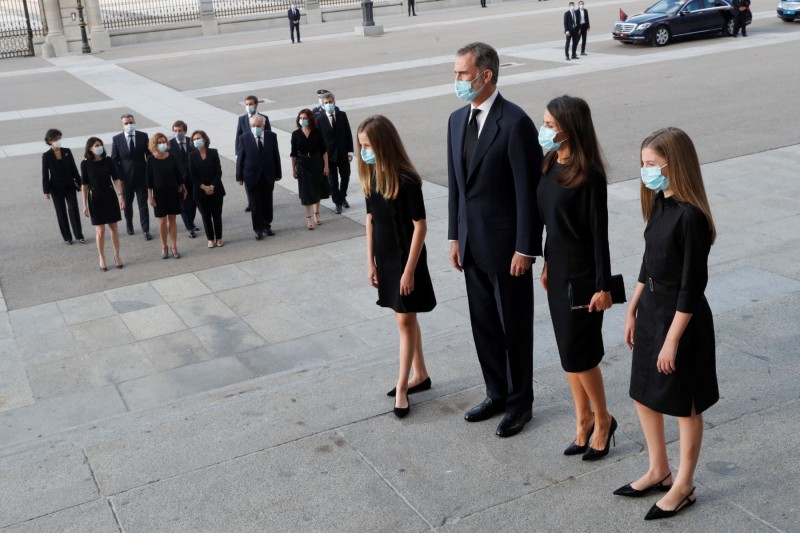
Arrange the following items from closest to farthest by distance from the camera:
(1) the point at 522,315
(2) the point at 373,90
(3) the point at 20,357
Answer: (1) the point at 522,315, (3) the point at 20,357, (2) the point at 373,90

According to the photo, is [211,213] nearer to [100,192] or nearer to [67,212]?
[100,192]

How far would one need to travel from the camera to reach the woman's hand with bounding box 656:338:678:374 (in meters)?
4.39

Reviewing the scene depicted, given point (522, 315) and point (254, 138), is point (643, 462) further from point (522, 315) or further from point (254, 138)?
point (254, 138)

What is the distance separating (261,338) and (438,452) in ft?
10.2

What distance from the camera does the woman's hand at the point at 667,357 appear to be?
4.39m

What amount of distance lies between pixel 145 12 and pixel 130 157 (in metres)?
31.1

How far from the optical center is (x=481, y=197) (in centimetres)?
550

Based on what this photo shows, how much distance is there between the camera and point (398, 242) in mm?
5922

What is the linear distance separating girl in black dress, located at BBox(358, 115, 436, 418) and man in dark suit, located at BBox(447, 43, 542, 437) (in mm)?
268

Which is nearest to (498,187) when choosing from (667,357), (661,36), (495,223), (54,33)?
(495,223)

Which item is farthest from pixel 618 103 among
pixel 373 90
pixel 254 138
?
pixel 254 138

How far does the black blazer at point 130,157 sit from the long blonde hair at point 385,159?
6.95 meters

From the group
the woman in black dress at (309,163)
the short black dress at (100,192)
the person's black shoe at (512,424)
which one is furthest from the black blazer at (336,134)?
the person's black shoe at (512,424)

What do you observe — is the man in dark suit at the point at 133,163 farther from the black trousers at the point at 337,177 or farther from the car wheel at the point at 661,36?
the car wheel at the point at 661,36
